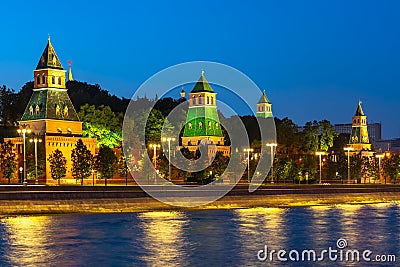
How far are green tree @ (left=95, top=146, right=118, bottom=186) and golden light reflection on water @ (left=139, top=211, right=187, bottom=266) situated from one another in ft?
72.2

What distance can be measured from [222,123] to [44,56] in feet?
141

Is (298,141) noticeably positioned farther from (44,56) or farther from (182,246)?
(182,246)

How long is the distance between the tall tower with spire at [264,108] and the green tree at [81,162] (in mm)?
60883

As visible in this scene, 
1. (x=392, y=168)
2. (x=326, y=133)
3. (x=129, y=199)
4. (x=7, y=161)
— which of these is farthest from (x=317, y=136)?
(x=129, y=199)

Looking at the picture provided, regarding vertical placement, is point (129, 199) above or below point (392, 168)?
below

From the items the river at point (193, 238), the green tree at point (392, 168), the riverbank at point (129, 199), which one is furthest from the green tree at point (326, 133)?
the river at point (193, 238)

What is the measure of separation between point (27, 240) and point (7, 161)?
36.4 meters

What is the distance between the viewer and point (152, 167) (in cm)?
7944

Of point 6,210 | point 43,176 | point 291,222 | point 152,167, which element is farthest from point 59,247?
point 152,167

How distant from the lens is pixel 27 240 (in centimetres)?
3541

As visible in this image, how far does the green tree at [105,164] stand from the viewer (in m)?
71.3

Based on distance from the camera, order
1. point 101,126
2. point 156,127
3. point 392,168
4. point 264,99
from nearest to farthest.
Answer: point 101,126, point 156,127, point 392,168, point 264,99

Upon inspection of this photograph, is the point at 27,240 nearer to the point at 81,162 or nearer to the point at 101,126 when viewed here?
the point at 81,162

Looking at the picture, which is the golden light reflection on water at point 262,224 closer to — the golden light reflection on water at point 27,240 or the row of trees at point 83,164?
the golden light reflection on water at point 27,240
